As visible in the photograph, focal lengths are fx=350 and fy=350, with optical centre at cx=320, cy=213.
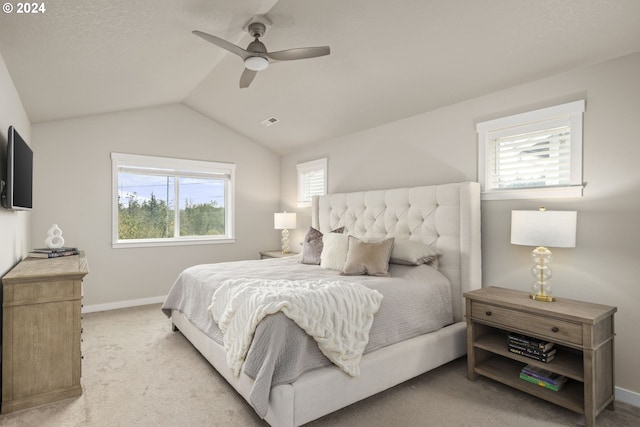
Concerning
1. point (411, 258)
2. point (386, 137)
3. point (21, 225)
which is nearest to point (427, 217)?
point (411, 258)

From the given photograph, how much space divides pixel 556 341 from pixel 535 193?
1.14 meters

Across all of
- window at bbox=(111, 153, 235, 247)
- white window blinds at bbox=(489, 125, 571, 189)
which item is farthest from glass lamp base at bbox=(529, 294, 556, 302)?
window at bbox=(111, 153, 235, 247)

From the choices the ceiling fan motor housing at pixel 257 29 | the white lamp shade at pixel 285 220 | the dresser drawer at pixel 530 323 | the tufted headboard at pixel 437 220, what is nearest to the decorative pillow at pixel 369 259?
the tufted headboard at pixel 437 220

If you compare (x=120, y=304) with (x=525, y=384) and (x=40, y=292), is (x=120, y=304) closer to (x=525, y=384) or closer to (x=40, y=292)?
(x=40, y=292)

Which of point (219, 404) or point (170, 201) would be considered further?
point (170, 201)

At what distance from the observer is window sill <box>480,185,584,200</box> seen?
255cm

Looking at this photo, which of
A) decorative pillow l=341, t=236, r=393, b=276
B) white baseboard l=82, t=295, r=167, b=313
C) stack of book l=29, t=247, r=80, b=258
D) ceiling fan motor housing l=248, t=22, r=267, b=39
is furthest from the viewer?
white baseboard l=82, t=295, r=167, b=313

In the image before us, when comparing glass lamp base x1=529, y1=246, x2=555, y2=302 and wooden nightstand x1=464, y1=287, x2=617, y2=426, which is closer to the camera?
wooden nightstand x1=464, y1=287, x2=617, y2=426

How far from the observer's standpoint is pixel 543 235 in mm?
2340

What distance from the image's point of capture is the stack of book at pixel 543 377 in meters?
2.27

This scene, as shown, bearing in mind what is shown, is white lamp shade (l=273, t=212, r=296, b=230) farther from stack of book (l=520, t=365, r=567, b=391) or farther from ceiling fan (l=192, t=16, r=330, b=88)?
stack of book (l=520, t=365, r=567, b=391)

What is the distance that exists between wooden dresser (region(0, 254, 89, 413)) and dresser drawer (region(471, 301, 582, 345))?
9.37 ft

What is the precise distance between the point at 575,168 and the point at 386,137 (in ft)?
6.42

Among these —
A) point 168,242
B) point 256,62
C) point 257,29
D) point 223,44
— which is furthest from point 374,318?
point 168,242
